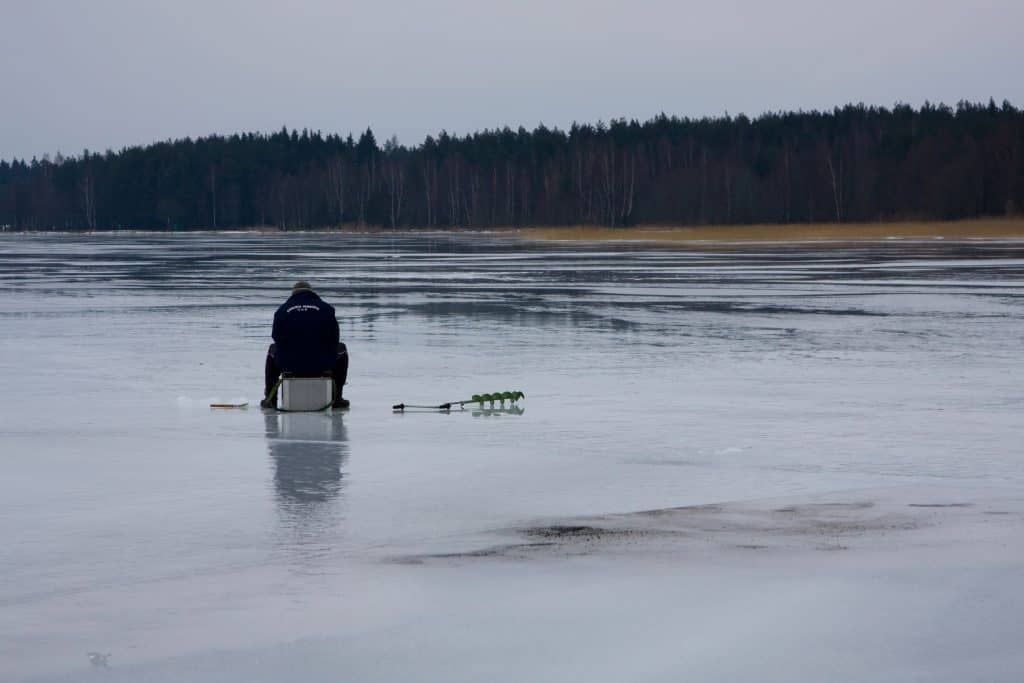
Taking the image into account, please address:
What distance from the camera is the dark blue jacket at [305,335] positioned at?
13422 mm

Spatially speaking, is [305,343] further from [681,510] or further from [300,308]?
[681,510]

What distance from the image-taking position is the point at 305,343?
13570 mm

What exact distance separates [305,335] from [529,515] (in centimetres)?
532

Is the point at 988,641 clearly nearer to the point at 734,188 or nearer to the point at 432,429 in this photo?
the point at 432,429

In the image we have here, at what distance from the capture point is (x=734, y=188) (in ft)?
490

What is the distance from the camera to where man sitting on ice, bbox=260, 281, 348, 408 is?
13.4m

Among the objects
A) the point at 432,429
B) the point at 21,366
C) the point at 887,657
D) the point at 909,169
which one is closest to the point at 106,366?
the point at 21,366

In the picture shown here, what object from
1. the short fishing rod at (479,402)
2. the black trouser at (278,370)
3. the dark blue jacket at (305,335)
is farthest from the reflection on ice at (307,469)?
the short fishing rod at (479,402)

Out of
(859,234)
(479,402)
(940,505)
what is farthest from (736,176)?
(940,505)

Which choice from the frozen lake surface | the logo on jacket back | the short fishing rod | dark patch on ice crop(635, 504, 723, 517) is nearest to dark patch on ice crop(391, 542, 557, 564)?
the frozen lake surface

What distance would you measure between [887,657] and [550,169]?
177 meters

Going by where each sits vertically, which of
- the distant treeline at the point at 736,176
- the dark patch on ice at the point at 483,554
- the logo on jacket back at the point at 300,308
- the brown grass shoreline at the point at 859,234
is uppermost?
the distant treeline at the point at 736,176

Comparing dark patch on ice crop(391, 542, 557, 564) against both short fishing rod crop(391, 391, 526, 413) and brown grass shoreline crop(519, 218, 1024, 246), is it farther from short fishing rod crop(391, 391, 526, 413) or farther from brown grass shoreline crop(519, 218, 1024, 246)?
brown grass shoreline crop(519, 218, 1024, 246)

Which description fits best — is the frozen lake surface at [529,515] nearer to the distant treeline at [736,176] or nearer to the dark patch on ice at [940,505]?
the dark patch on ice at [940,505]
